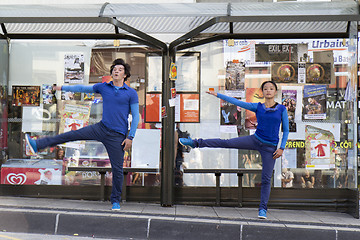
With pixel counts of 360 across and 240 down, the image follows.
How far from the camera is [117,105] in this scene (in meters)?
5.47

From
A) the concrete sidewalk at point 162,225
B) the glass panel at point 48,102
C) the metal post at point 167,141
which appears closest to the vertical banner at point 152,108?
the metal post at point 167,141

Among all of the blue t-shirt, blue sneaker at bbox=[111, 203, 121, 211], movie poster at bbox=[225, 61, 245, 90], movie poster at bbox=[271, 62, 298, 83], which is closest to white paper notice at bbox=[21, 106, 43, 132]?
the blue t-shirt

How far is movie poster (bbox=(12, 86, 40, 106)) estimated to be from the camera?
257 inches

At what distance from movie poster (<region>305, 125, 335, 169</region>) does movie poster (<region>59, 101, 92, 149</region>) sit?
134 inches

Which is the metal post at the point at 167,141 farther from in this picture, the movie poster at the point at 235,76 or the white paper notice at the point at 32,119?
the white paper notice at the point at 32,119

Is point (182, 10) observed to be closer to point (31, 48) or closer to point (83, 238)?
point (31, 48)

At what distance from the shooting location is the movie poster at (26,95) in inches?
257

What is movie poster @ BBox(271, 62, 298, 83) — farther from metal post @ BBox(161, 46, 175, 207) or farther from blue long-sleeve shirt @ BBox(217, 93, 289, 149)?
metal post @ BBox(161, 46, 175, 207)

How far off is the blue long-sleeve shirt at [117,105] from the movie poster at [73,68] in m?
0.99

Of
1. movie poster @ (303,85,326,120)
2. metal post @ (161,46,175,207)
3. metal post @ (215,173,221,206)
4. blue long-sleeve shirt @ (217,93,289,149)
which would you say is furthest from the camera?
movie poster @ (303,85,326,120)

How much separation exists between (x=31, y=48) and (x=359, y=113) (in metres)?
5.18

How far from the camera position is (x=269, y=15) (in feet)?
18.4

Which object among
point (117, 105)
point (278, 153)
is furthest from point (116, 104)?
point (278, 153)

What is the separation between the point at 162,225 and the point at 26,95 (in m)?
3.19
